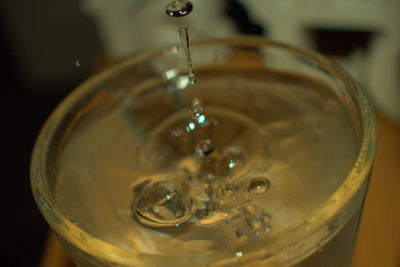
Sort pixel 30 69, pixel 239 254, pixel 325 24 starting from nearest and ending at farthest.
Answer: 1. pixel 239 254
2. pixel 325 24
3. pixel 30 69

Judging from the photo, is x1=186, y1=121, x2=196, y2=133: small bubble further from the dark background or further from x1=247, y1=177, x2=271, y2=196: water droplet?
the dark background

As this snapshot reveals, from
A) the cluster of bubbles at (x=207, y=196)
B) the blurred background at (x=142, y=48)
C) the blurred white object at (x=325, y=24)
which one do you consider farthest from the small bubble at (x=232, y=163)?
the blurred white object at (x=325, y=24)

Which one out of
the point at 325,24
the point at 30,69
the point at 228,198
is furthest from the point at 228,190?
the point at 30,69

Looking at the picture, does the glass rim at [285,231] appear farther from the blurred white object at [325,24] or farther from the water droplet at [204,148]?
the blurred white object at [325,24]

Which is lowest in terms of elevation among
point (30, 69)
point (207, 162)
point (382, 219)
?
point (30, 69)

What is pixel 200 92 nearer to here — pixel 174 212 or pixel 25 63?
pixel 174 212

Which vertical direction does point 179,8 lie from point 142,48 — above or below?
above

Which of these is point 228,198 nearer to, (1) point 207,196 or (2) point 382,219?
(1) point 207,196
